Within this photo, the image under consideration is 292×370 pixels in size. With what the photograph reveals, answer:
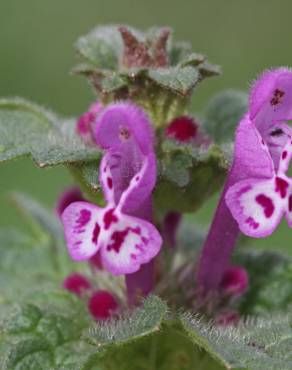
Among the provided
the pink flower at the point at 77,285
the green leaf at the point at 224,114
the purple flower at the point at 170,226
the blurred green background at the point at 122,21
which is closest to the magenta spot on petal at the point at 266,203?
the green leaf at the point at 224,114

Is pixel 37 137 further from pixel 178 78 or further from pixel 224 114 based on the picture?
pixel 224 114

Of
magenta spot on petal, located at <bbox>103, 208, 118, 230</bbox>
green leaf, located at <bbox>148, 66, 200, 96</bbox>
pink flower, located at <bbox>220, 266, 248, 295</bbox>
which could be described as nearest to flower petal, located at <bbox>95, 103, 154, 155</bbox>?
green leaf, located at <bbox>148, 66, 200, 96</bbox>

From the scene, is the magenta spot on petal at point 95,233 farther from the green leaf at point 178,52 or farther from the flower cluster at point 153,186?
the green leaf at point 178,52

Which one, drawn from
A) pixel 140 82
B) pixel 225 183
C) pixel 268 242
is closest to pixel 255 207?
pixel 225 183

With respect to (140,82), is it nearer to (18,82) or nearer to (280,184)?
(280,184)

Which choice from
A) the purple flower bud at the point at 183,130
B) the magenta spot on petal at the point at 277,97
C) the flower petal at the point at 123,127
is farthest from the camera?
the purple flower bud at the point at 183,130
